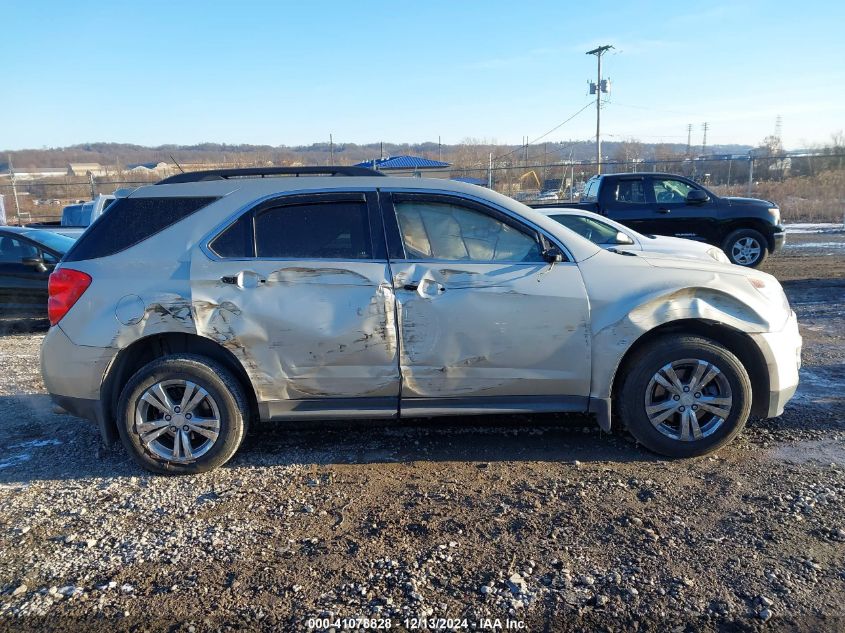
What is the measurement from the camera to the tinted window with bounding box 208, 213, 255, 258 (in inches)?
161

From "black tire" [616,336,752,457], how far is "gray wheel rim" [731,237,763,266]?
9.08m

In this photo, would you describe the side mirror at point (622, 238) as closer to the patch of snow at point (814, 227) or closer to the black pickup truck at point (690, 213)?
the black pickup truck at point (690, 213)

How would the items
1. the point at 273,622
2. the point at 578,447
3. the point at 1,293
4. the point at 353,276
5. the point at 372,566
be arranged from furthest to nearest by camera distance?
1. the point at 1,293
2. the point at 578,447
3. the point at 353,276
4. the point at 372,566
5. the point at 273,622

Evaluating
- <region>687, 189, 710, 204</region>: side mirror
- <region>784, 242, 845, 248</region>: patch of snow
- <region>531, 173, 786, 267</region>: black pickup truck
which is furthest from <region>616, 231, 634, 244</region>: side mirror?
<region>784, 242, 845, 248</region>: patch of snow

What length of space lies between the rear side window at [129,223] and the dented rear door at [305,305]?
34 cm

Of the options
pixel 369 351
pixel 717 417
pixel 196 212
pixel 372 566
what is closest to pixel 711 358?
pixel 717 417

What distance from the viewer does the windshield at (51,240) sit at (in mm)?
9008

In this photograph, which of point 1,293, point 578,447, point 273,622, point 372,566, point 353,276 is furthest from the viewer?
point 1,293

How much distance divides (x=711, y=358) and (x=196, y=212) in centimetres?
341

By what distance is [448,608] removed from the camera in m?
2.75

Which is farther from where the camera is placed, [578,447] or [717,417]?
[578,447]

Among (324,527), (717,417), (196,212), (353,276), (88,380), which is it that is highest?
(196,212)

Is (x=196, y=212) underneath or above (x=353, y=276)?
above

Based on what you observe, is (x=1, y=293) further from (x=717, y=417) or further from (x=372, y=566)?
(x=717, y=417)
